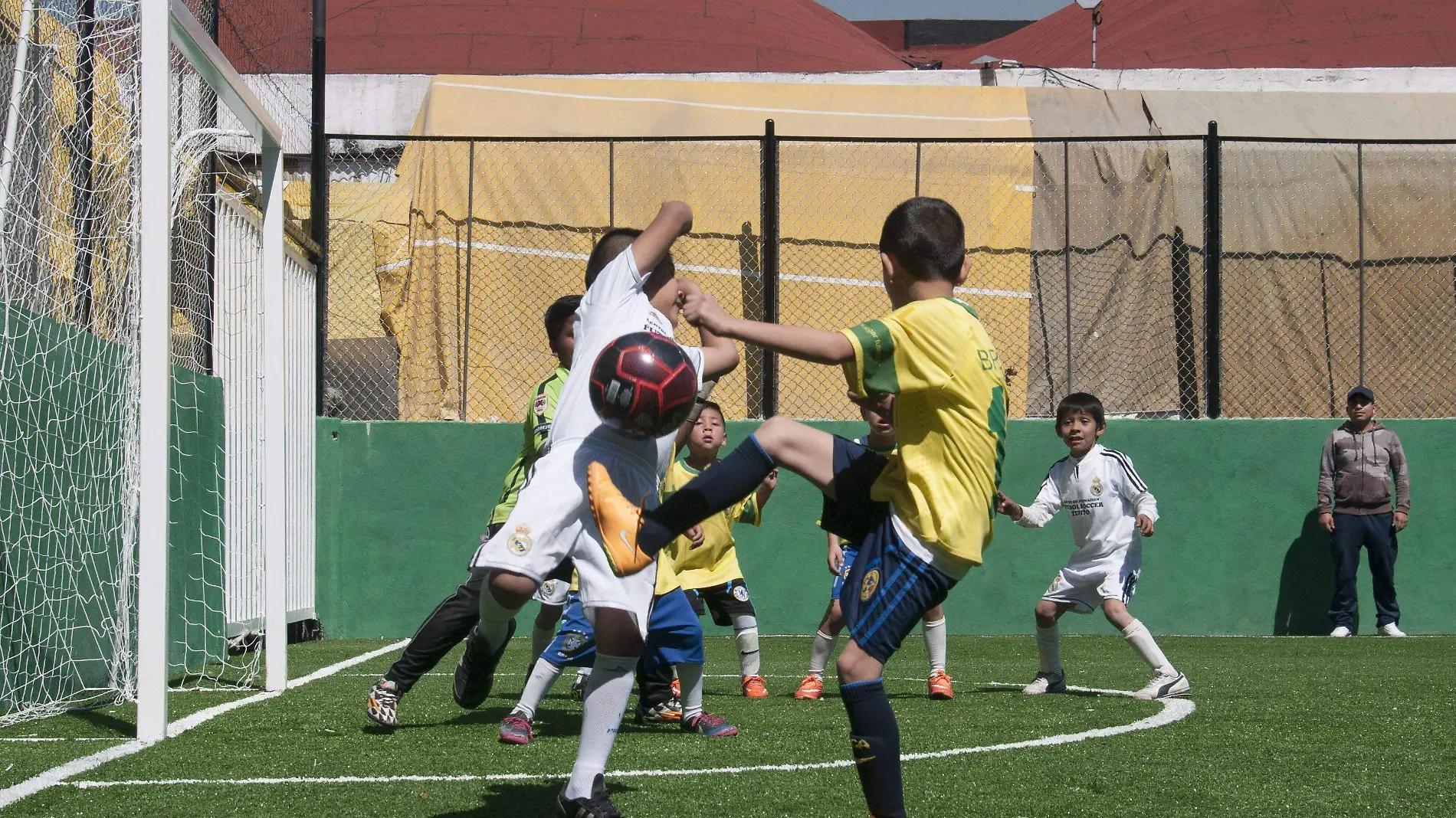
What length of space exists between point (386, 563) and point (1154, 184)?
776 cm

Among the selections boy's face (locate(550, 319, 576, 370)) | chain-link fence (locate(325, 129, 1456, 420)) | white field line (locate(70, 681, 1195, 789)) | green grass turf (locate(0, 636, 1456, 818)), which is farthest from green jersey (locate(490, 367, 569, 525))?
chain-link fence (locate(325, 129, 1456, 420))

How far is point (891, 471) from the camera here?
146 inches

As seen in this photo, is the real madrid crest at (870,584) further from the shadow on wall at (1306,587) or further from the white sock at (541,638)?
the shadow on wall at (1306,587)

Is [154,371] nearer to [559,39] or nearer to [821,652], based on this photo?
[821,652]

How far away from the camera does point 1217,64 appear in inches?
1040

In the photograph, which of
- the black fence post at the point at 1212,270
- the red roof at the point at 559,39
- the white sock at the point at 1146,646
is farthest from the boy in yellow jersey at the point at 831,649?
the red roof at the point at 559,39

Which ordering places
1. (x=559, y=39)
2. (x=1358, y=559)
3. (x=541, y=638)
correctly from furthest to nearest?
(x=559, y=39) → (x=1358, y=559) → (x=541, y=638)

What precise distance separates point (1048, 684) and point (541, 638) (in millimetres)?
2628

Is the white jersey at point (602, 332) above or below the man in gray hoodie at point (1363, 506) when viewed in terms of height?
above

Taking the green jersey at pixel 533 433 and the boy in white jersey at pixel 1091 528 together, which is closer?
the green jersey at pixel 533 433

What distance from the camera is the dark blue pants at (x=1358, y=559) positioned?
11.4 metres

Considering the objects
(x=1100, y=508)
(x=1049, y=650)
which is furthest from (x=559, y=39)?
(x=1049, y=650)

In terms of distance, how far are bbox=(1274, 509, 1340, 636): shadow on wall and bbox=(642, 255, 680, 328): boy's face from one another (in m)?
8.75

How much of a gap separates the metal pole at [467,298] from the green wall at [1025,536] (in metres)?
0.74
